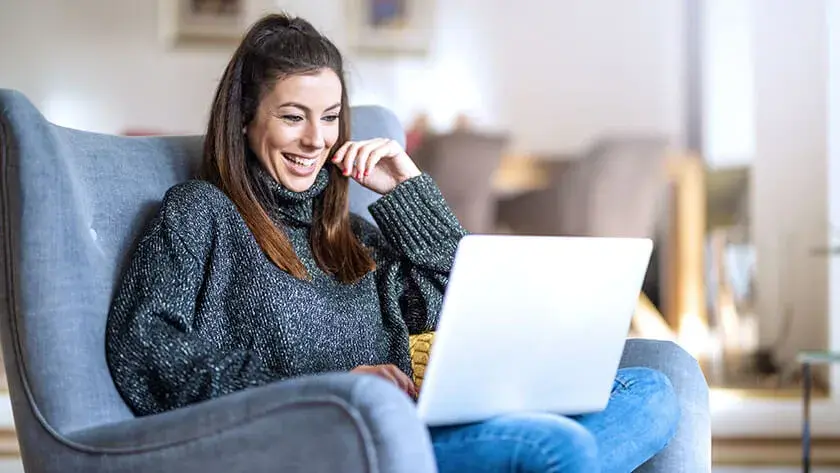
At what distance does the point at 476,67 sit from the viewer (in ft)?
15.9

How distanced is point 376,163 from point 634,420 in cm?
65

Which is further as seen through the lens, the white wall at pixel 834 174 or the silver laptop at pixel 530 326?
the white wall at pixel 834 174

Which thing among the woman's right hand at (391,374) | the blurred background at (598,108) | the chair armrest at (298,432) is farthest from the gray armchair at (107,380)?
the blurred background at (598,108)

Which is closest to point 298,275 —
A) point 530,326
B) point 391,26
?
point 530,326

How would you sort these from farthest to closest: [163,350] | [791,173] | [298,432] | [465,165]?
[791,173], [465,165], [163,350], [298,432]

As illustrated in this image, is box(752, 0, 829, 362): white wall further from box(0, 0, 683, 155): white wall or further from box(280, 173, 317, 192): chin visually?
box(280, 173, 317, 192): chin

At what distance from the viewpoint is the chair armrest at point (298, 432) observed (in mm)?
1051

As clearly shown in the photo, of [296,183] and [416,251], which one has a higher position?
[296,183]

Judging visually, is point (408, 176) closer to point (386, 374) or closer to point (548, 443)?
point (386, 374)

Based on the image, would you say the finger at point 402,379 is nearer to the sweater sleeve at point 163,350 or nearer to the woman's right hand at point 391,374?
the woman's right hand at point 391,374

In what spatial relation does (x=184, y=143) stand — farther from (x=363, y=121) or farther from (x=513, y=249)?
(x=513, y=249)

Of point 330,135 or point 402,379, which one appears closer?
point 402,379

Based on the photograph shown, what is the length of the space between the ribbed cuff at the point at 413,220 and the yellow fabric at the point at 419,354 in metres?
0.14

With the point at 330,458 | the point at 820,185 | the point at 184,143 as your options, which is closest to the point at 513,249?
the point at 330,458
